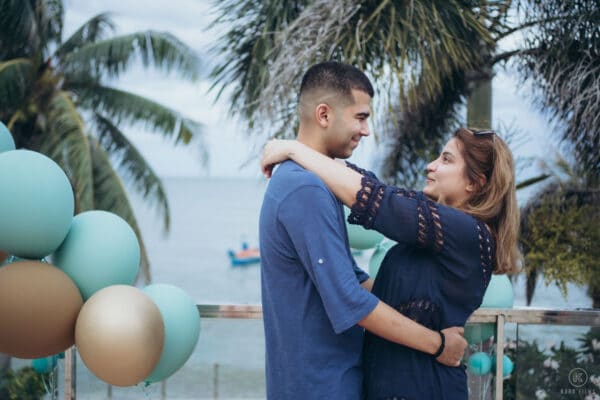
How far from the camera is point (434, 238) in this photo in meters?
2.24

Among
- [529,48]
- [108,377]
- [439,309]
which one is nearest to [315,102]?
[439,309]

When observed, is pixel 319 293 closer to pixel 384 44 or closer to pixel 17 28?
pixel 384 44

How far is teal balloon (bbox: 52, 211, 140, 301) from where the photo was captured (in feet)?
9.53

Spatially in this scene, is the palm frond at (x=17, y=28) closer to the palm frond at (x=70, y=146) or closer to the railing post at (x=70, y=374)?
the palm frond at (x=70, y=146)

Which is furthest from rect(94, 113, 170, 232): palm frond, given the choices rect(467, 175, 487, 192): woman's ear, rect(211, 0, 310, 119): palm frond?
rect(467, 175, 487, 192): woman's ear

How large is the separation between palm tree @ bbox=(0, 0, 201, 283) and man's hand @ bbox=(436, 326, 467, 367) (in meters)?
10.8

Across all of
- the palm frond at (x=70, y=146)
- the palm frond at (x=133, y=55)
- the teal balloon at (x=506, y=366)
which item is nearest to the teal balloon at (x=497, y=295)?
the teal balloon at (x=506, y=366)

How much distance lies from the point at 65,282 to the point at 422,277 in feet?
4.51

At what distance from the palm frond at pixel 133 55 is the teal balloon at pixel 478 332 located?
12009 millimetres

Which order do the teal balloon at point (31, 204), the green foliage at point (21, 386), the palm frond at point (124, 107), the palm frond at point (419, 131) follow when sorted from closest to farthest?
1. the teal balloon at point (31, 204)
2. the green foliage at point (21, 386)
3. the palm frond at point (419, 131)
4. the palm frond at point (124, 107)

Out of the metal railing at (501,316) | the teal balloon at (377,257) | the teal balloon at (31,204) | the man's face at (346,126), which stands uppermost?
the man's face at (346,126)

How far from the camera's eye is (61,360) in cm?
360

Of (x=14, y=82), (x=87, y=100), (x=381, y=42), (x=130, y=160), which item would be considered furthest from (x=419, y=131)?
(x=87, y=100)

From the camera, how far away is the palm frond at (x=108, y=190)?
1299 centimetres
